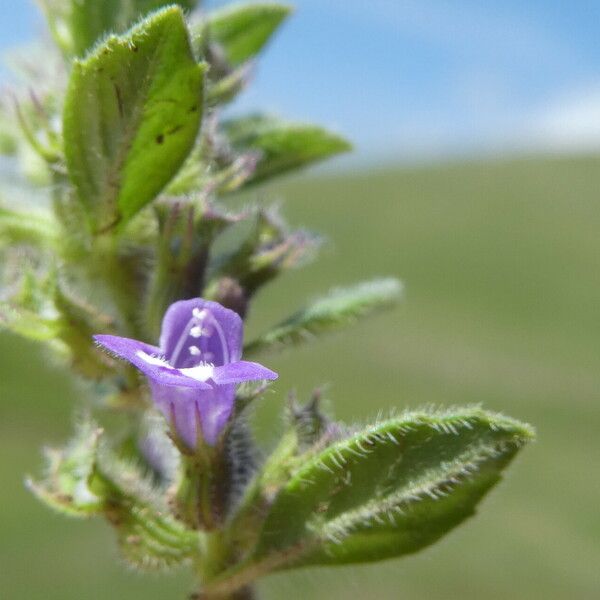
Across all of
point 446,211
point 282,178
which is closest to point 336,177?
point 446,211

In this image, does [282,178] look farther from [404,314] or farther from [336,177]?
[336,177]

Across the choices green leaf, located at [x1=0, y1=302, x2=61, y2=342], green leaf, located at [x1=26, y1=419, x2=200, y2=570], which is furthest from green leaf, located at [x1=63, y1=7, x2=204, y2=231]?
green leaf, located at [x1=26, y1=419, x2=200, y2=570]

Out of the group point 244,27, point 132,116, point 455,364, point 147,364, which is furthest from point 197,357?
point 455,364

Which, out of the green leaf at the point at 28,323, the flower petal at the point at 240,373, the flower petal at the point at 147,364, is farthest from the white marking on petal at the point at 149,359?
the green leaf at the point at 28,323

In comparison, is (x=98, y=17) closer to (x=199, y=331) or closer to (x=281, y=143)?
(x=281, y=143)

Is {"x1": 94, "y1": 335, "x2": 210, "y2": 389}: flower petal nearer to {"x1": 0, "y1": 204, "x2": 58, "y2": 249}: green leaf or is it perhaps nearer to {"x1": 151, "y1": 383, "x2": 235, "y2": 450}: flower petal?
{"x1": 151, "y1": 383, "x2": 235, "y2": 450}: flower petal
